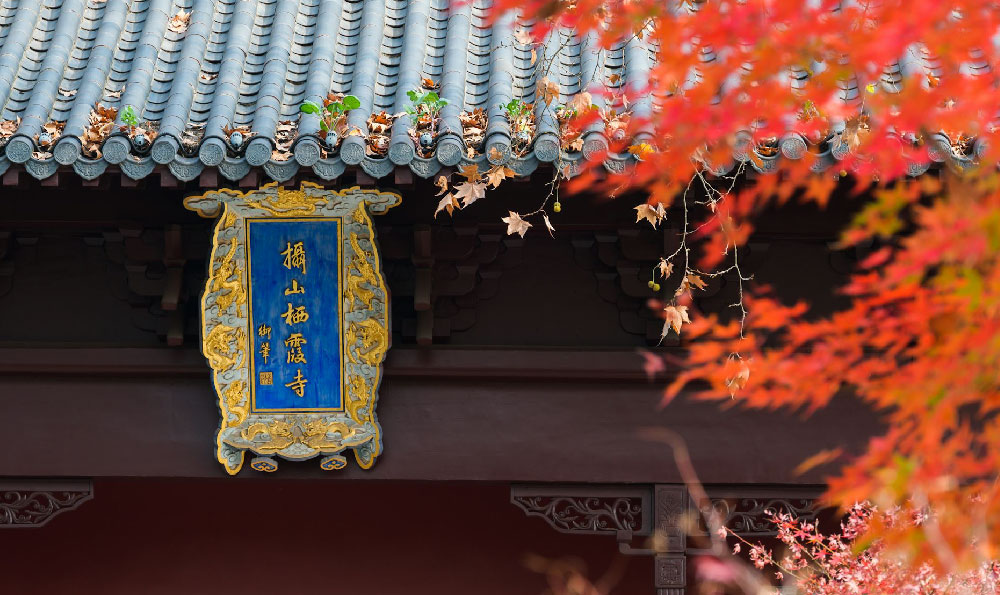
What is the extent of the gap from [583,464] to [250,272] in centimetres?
166

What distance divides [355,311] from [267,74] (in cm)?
108

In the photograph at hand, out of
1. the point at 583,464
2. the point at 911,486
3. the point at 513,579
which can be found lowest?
the point at 513,579

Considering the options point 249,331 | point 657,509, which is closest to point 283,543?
point 249,331

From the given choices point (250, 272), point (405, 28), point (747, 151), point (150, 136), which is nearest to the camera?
point (747, 151)

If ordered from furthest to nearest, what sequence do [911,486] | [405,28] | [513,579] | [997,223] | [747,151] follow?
[513,579] < [405,28] < [747,151] < [911,486] < [997,223]

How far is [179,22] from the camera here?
16.9ft

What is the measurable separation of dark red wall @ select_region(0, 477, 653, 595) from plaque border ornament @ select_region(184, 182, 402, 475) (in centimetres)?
122

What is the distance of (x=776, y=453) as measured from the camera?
→ 15.5ft

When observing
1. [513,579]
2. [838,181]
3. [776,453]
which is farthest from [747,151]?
[513,579]

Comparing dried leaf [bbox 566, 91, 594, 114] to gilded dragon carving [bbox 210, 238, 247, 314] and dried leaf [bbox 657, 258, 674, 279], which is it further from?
gilded dragon carving [bbox 210, 238, 247, 314]

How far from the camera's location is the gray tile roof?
12.8 feet

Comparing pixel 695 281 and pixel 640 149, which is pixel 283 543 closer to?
pixel 695 281

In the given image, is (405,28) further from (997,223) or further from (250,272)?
(997,223)

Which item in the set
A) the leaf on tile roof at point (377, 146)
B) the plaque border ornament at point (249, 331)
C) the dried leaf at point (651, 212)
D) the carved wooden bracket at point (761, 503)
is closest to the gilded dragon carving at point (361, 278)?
the plaque border ornament at point (249, 331)
